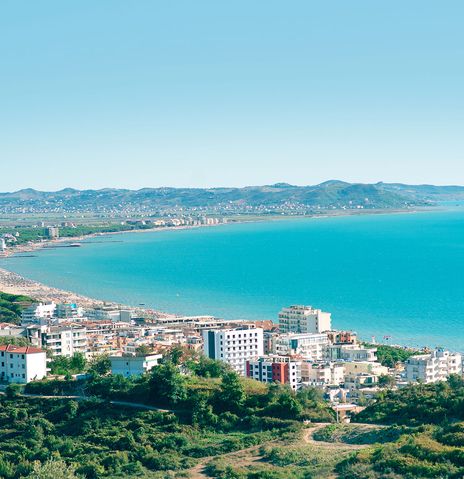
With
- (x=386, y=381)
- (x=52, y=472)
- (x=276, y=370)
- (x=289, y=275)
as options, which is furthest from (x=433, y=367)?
(x=289, y=275)

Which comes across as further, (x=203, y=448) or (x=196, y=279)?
(x=196, y=279)

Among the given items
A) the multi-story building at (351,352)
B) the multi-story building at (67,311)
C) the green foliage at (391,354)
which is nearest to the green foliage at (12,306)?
the multi-story building at (67,311)

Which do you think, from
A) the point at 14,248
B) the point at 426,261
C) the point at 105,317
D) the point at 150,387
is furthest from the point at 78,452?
the point at 14,248

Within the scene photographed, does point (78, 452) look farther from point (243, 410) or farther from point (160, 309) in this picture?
point (160, 309)

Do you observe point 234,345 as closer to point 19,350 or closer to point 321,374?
point 321,374

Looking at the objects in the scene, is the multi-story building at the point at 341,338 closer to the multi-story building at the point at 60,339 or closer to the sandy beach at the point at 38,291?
the multi-story building at the point at 60,339
